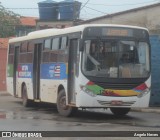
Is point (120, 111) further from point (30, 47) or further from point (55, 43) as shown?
point (30, 47)

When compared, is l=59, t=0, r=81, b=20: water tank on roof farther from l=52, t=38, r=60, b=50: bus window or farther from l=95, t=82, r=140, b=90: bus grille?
l=95, t=82, r=140, b=90: bus grille

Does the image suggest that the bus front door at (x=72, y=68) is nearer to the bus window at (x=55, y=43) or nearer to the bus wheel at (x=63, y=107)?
the bus wheel at (x=63, y=107)

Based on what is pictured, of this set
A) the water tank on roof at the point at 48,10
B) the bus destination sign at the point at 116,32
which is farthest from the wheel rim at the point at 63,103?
the water tank on roof at the point at 48,10

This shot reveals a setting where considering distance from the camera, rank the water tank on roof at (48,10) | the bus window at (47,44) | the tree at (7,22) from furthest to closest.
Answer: the tree at (7,22), the water tank on roof at (48,10), the bus window at (47,44)

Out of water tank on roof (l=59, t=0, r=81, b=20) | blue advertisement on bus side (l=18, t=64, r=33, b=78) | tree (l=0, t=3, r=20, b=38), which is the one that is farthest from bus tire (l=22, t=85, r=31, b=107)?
tree (l=0, t=3, r=20, b=38)

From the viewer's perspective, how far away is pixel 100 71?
17.0m

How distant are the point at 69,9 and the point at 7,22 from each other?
528 inches

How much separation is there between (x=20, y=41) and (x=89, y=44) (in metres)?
7.53

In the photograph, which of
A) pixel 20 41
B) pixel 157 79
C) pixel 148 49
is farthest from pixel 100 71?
pixel 20 41

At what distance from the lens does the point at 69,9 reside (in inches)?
1799

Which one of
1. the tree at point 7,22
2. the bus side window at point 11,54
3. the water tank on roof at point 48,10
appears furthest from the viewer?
the tree at point 7,22

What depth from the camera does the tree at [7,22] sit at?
56250 millimetres

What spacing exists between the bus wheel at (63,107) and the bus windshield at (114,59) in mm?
1890

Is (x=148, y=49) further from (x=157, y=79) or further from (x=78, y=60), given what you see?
(x=157, y=79)
